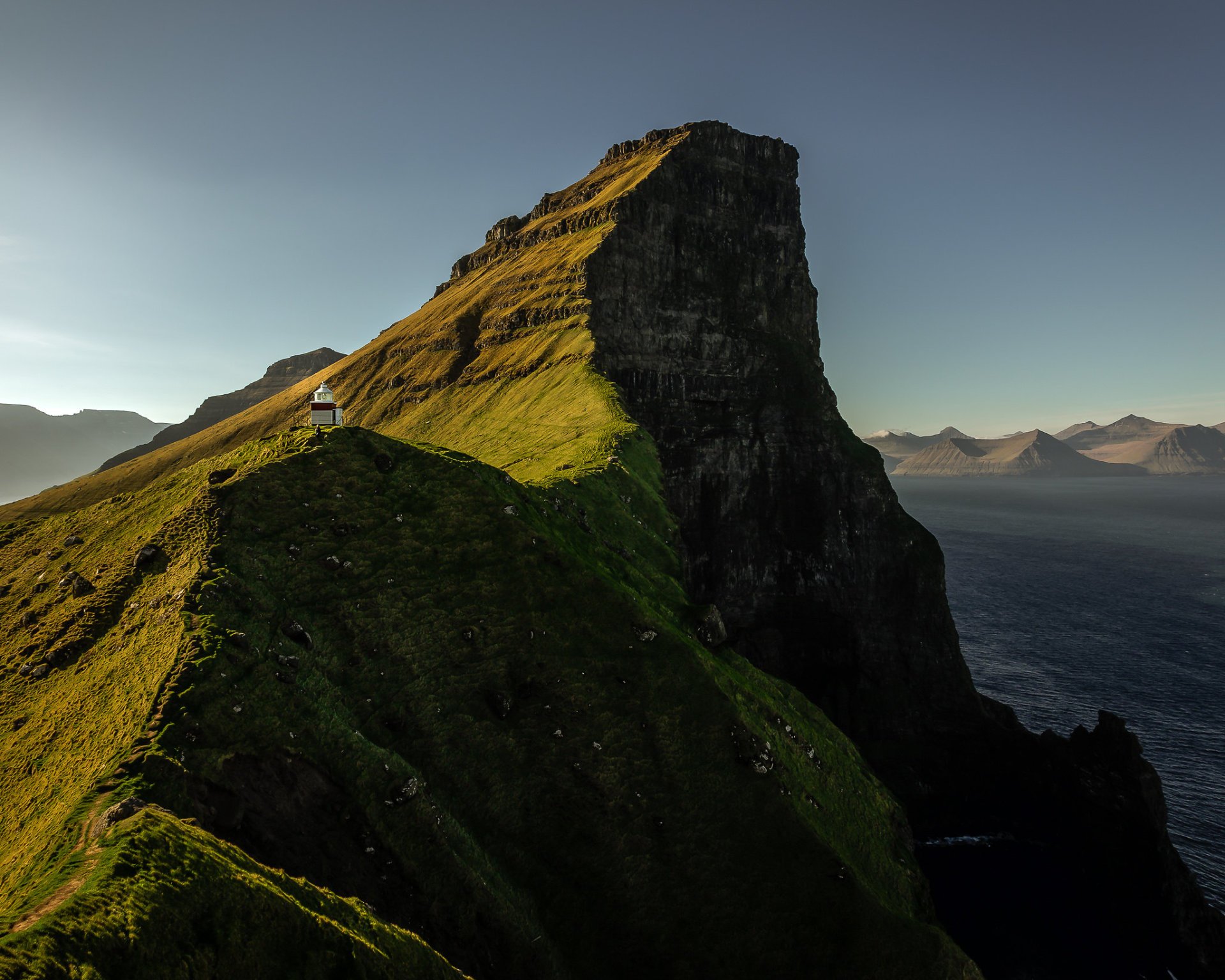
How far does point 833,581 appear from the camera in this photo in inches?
3784

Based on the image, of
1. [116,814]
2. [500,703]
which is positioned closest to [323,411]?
[500,703]

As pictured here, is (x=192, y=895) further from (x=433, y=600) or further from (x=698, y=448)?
(x=698, y=448)

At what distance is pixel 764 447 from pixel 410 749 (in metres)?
84.2

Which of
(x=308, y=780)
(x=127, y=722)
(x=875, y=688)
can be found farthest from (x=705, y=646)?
(x=875, y=688)

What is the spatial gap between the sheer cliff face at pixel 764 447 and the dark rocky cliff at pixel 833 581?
1.03ft

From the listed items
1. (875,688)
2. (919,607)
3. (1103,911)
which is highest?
(919,607)

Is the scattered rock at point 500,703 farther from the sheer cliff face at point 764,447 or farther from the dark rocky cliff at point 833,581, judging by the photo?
the sheer cliff face at point 764,447

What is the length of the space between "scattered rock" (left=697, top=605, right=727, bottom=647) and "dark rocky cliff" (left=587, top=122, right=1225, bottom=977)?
33.3 meters

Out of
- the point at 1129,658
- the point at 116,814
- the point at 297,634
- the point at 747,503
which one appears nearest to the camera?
the point at 116,814

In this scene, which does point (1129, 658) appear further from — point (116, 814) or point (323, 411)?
point (116, 814)

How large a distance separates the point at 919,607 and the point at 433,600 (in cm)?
7941

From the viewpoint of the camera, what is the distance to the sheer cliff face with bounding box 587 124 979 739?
90125 millimetres

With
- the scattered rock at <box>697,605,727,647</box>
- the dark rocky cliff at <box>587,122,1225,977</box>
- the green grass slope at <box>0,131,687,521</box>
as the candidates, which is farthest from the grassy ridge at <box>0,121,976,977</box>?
the dark rocky cliff at <box>587,122,1225,977</box>

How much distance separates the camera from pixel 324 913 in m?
18.2
